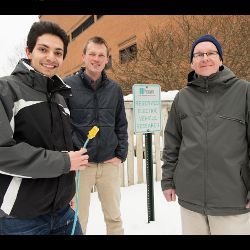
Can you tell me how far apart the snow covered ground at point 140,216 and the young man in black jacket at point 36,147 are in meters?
2.12

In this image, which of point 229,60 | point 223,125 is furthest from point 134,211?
point 229,60

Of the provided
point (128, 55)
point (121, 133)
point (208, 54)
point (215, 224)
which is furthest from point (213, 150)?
point (128, 55)

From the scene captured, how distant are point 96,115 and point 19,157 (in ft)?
5.05

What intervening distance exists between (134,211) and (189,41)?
371 inches

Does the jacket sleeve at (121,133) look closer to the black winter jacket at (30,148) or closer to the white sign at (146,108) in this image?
the white sign at (146,108)

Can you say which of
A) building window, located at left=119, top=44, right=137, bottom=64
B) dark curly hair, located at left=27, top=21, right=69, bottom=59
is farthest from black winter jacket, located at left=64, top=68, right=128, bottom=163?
building window, located at left=119, top=44, right=137, bottom=64

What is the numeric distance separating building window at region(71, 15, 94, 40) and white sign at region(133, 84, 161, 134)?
26.3 m

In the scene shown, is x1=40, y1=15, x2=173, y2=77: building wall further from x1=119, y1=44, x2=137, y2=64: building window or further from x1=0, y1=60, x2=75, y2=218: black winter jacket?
x1=0, y1=60, x2=75, y2=218: black winter jacket

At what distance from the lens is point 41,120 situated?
5.90 feet

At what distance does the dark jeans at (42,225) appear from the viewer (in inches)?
68.7

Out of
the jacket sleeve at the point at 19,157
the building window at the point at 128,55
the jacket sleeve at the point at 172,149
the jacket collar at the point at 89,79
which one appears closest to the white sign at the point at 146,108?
the jacket collar at the point at 89,79

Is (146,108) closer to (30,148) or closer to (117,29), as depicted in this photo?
(30,148)

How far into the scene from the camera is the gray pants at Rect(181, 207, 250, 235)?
7.28ft
